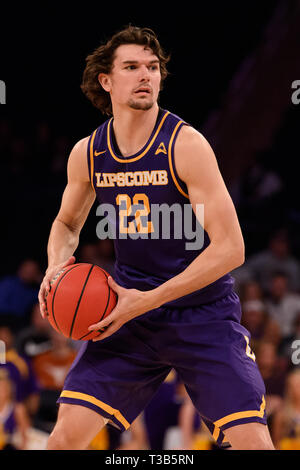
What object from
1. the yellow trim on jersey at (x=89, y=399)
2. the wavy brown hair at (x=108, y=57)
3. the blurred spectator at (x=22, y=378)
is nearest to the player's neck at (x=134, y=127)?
the wavy brown hair at (x=108, y=57)

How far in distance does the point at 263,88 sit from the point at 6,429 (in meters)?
4.88

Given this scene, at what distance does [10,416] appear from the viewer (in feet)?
19.3

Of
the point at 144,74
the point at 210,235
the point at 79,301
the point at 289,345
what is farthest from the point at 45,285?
the point at 289,345

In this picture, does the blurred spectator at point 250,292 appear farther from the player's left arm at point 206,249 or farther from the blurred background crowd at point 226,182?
the player's left arm at point 206,249

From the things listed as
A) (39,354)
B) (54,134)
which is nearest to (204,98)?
(54,134)

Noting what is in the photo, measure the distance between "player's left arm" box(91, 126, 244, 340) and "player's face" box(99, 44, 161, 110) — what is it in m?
0.33

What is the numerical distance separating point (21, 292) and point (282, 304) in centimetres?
261

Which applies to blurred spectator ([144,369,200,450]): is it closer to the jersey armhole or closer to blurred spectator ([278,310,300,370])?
blurred spectator ([278,310,300,370])

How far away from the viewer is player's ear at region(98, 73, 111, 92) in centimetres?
319

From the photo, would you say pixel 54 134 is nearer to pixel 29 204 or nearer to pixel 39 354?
pixel 29 204

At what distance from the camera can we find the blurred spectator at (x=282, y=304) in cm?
707

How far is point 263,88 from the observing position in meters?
8.44

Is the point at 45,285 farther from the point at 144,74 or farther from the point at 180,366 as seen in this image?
the point at 144,74

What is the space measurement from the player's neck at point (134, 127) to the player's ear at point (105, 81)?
5.6 inches
